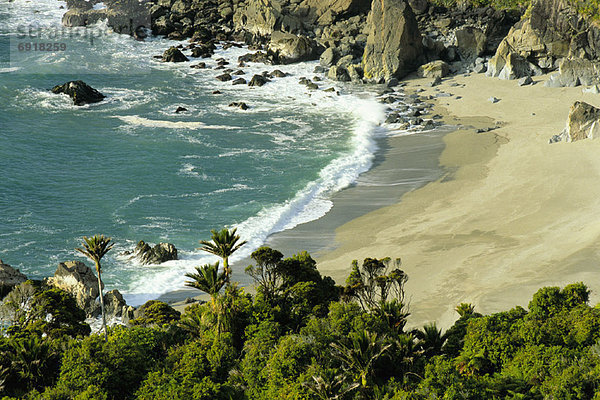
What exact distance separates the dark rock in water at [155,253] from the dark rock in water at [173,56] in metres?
56.3

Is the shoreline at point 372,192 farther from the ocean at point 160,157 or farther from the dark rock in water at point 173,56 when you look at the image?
the dark rock in water at point 173,56

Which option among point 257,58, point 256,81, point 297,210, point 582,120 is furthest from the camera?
point 257,58

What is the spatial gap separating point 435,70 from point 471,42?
7761 mm

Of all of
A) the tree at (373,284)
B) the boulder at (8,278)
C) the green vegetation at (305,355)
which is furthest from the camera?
the boulder at (8,278)

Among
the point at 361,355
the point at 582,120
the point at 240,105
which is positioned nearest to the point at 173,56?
the point at 240,105

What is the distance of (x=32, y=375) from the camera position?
26.8 metres

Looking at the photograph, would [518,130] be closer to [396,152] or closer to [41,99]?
[396,152]

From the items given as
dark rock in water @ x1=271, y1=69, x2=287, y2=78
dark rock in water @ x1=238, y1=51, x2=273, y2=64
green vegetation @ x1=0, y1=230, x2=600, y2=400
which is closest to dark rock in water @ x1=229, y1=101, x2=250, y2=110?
dark rock in water @ x1=271, y1=69, x2=287, y2=78

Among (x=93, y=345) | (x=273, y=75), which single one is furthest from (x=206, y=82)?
(x=93, y=345)

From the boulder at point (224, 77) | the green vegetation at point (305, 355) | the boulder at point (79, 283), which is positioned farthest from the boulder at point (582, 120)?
the boulder at point (224, 77)

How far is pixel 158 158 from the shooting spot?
2370 inches

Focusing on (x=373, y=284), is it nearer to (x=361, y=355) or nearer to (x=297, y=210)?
(x=361, y=355)

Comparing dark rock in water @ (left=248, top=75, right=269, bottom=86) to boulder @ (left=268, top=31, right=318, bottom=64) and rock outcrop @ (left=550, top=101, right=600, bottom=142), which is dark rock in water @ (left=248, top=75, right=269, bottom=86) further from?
rock outcrop @ (left=550, top=101, right=600, bottom=142)

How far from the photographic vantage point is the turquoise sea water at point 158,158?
153 ft
